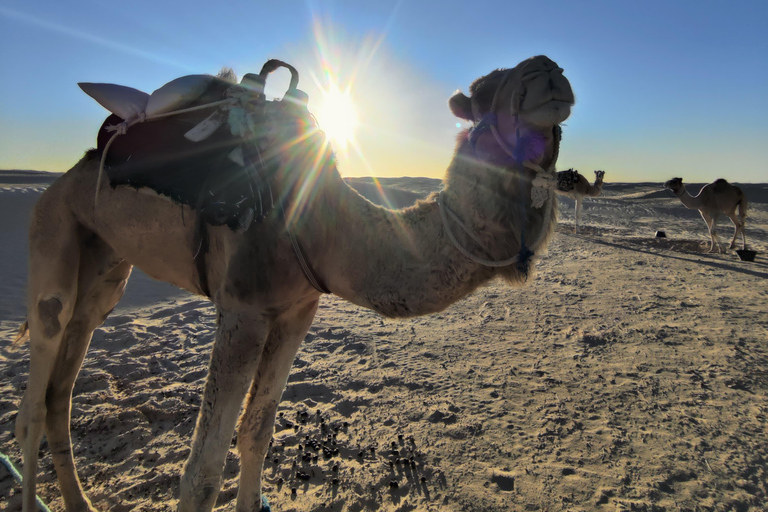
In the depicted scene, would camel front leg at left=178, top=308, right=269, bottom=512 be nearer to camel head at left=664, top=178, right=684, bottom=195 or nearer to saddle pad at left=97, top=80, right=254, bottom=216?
saddle pad at left=97, top=80, right=254, bottom=216

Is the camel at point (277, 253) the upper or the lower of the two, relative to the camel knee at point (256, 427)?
upper

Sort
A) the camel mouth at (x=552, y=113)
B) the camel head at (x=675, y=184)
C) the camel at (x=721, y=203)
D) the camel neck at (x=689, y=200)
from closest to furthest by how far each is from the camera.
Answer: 1. the camel mouth at (x=552, y=113)
2. the camel at (x=721, y=203)
3. the camel neck at (x=689, y=200)
4. the camel head at (x=675, y=184)

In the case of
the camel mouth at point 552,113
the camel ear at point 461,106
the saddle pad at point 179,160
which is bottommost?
the saddle pad at point 179,160

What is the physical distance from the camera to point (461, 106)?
186 centimetres

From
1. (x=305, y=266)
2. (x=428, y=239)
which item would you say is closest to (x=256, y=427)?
(x=305, y=266)

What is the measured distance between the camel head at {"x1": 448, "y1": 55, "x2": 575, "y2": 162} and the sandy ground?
716 millimetres

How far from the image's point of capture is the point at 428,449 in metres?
3.37

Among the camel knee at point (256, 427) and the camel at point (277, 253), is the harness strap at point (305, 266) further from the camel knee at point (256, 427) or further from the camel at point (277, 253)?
the camel knee at point (256, 427)

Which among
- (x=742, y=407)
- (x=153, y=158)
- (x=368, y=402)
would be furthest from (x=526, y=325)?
(x=153, y=158)

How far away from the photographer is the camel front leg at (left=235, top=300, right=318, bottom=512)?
249 cm

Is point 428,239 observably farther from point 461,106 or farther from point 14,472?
point 14,472

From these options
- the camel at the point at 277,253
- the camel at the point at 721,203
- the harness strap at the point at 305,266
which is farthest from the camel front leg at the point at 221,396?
the camel at the point at 721,203

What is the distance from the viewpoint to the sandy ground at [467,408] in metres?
2.91

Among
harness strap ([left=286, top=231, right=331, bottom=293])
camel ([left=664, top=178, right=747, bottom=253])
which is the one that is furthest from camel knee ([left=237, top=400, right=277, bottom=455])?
camel ([left=664, top=178, right=747, bottom=253])
